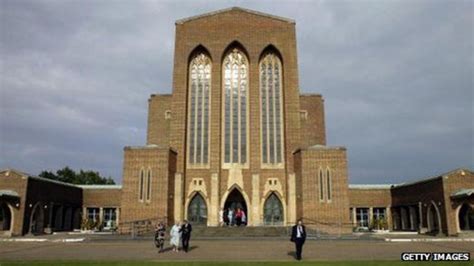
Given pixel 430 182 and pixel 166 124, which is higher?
pixel 166 124

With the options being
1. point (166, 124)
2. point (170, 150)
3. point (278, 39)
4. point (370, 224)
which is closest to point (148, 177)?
point (170, 150)

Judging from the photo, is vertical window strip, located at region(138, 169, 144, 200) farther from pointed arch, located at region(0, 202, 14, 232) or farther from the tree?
the tree

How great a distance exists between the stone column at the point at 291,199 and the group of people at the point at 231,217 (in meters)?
3.31

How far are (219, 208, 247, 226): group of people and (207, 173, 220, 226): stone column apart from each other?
1.12ft

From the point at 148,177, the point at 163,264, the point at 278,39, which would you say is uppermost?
the point at 278,39

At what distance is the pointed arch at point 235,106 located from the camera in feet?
117

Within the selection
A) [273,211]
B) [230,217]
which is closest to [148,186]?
[230,217]

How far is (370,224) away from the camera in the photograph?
38719mm

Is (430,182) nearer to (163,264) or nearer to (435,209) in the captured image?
(435,209)

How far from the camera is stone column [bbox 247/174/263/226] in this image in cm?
3431

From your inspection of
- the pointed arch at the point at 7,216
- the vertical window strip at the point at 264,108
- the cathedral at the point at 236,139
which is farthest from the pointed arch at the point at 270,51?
the pointed arch at the point at 7,216

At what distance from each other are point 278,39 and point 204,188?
1326 cm

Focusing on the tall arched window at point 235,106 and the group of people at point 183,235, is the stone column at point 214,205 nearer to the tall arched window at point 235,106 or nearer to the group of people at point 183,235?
the tall arched window at point 235,106

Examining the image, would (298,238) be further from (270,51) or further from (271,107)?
(270,51)
